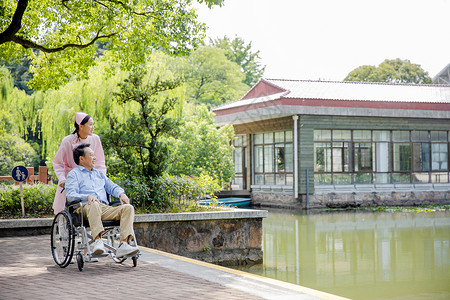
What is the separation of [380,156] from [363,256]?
50.0 feet

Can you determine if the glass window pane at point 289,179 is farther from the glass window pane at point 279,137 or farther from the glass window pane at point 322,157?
the glass window pane at point 279,137

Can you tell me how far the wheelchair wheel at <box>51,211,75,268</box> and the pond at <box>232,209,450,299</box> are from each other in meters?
3.30

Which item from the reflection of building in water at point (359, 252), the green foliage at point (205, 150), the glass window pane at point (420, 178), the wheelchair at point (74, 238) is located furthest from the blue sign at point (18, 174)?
the glass window pane at point (420, 178)

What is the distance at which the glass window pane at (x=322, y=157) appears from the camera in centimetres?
2366

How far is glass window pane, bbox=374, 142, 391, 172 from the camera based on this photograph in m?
24.8

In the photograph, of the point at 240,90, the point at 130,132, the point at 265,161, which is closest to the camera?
the point at 130,132

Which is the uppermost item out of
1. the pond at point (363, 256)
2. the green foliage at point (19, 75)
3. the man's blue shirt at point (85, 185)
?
the green foliage at point (19, 75)

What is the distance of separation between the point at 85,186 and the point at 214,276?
5.71ft

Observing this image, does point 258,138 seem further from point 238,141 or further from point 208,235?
point 208,235

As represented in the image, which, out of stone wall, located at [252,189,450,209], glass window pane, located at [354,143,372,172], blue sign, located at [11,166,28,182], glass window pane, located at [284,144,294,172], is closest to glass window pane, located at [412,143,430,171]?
stone wall, located at [252,189,450,209]

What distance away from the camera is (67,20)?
13.7 m

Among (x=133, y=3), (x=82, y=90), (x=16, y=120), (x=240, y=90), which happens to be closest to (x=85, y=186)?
(x=133, y=3)

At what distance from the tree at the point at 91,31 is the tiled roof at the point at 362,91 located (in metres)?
10.6

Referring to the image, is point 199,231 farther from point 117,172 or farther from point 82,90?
point 82,90
